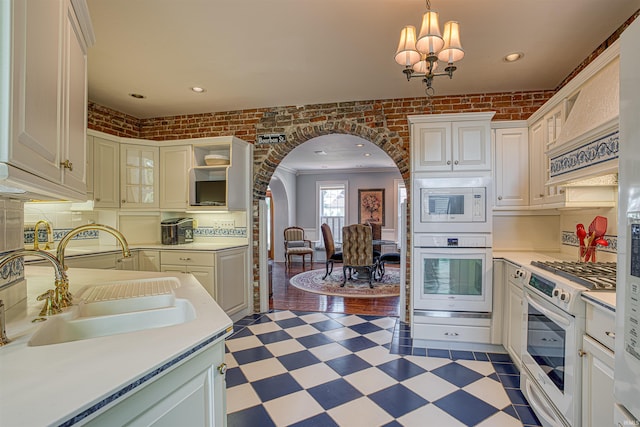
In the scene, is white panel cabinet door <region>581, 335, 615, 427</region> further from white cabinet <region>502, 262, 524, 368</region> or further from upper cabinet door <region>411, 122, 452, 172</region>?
upper cabinet door <region>411, 122, 452, 172</region>

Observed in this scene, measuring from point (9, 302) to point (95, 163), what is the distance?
2.62 metres

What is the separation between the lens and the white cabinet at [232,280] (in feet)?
11.1

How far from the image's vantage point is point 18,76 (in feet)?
2.34

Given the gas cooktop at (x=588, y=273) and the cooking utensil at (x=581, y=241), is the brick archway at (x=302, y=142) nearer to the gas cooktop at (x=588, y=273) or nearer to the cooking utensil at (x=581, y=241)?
the cooking utensil at (x=581, y=241)

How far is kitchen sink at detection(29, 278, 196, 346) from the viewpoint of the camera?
1.14 metres

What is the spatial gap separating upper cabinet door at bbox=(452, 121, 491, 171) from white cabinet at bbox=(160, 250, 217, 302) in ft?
8.63

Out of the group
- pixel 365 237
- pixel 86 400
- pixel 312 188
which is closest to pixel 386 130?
pixel 365 237

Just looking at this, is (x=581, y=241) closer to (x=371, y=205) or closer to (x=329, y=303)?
(x=329, y=303)

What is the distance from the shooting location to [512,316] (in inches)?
99.7

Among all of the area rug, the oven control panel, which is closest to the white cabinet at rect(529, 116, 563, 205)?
the oven control panel

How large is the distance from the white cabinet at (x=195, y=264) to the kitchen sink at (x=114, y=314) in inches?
66.6

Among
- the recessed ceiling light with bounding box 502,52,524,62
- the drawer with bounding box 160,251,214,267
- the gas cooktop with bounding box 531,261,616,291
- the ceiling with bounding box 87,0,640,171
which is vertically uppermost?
the ceiling with bounding box 87,0,640,171

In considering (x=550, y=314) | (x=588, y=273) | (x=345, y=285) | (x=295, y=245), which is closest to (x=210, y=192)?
(x=345, y=285)

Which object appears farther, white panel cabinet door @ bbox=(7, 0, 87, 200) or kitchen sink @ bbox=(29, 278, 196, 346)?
kitchen sink @ bbox=(29, 278, 196, 346)
